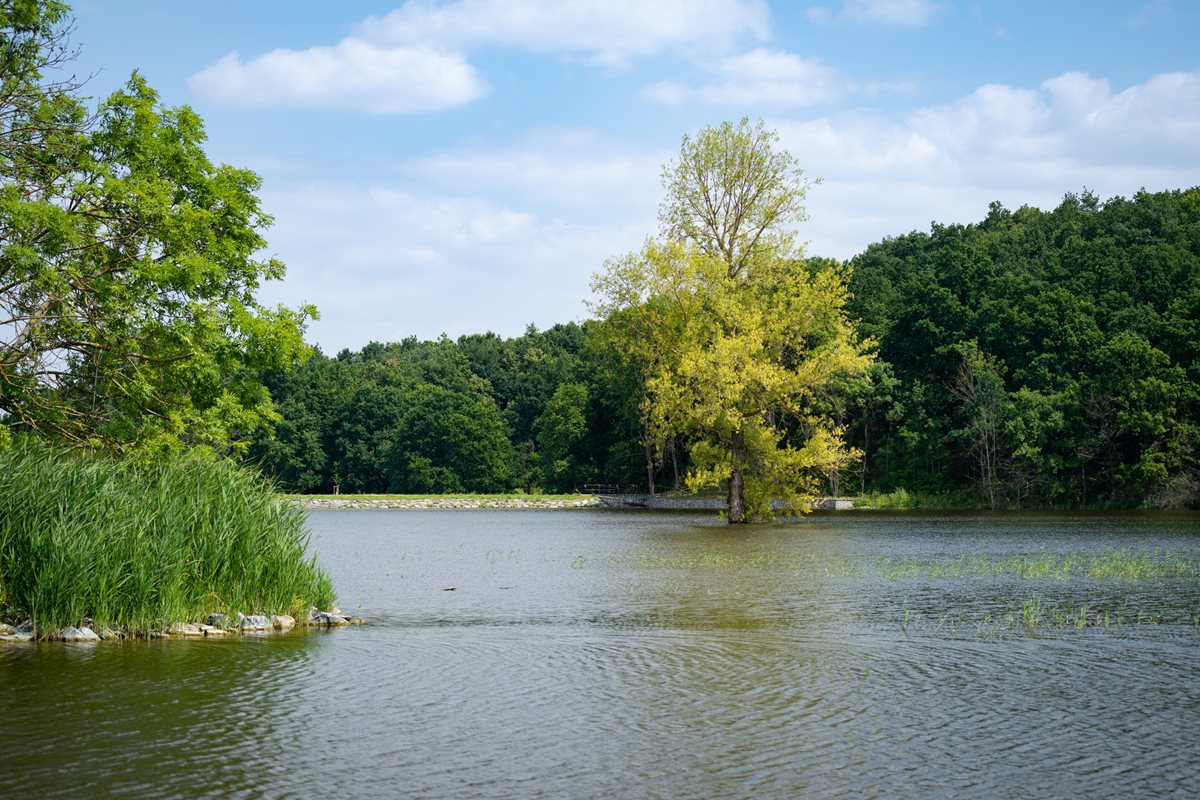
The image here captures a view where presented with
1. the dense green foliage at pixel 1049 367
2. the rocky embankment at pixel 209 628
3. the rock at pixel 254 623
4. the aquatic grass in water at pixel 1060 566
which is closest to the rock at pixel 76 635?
the rocky embankment at pixel 209 628

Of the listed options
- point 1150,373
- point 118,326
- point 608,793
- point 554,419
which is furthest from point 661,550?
point 554,419

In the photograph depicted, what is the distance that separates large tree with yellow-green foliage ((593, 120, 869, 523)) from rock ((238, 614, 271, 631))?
1235 inches

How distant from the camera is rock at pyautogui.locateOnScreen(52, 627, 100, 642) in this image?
16453 millimetres

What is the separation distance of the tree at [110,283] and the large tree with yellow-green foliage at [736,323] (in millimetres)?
A: 23456

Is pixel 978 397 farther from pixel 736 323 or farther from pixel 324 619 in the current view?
pixel 324 619

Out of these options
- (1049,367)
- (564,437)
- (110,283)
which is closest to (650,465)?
(564,437)

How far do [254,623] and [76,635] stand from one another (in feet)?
9.54

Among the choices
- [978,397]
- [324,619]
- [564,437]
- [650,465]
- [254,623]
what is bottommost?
[324,619]

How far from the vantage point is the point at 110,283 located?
76.7 ft

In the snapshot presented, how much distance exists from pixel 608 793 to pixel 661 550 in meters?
28.1

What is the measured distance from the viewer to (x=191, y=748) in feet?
35.2

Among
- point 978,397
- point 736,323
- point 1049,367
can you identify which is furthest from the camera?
point 978,397

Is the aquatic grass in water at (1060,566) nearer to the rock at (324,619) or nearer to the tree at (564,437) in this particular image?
the rock at (324,619)

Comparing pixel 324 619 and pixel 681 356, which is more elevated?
pixel 681 356
